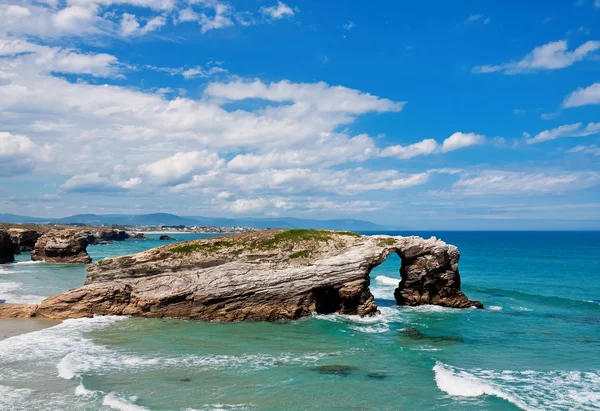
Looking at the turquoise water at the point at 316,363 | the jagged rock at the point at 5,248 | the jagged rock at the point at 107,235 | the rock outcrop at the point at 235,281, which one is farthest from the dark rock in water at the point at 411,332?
the jagged rock at the point at 107,235

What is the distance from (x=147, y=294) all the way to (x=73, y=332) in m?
5.40

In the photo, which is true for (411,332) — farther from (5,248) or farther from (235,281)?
(5,248)

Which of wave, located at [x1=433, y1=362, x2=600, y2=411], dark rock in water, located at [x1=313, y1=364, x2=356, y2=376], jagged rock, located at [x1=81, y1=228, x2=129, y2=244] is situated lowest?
jagged rock, located at [x1=81, y1=228, x2=129, y2=244]

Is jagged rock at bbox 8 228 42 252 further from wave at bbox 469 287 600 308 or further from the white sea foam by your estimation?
the white sea foam

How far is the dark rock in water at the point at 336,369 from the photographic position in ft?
64.4

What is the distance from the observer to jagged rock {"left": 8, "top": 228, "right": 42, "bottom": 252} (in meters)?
93.6

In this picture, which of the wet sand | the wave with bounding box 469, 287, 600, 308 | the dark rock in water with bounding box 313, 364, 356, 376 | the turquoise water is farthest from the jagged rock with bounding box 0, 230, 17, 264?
the wave with bounding box 469, 287, 600, 308

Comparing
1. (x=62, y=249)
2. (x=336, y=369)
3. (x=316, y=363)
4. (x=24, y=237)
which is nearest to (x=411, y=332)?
(x=316, y=363)

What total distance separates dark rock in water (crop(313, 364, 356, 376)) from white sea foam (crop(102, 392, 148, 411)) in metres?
7.66

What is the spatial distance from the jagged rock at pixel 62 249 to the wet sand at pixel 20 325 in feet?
150

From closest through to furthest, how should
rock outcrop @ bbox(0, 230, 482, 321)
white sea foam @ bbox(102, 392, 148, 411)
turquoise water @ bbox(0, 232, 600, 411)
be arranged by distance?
white sea foam @ bbox(102, 392, 148, 411) < turquoise water @ bbox(0, 232, 600, 411) < rock outcrop @ bbox(0, 230, 482, 321)

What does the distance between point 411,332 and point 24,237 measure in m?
95.9

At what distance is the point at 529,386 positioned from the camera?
18750mm

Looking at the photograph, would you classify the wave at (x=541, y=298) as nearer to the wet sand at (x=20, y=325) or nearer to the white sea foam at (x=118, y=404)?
the white sea foam at (x=118, y=404)
